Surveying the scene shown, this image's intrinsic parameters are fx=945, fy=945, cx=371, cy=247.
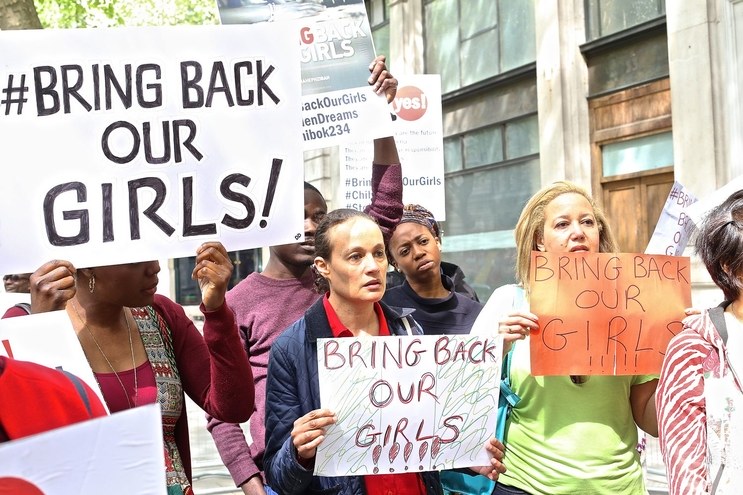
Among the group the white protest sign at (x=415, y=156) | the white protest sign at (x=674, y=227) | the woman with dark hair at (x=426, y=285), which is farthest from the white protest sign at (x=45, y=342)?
the white protest sign at (x=415, y=156)

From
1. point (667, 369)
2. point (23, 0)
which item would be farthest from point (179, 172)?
point (23, 0)

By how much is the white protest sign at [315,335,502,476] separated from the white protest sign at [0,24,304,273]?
0.52m

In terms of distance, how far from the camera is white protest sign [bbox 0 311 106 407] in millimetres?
2355

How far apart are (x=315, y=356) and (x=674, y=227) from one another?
2.02 meters

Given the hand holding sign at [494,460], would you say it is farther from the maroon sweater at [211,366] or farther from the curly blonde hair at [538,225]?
the maroon sweater at [211,366]

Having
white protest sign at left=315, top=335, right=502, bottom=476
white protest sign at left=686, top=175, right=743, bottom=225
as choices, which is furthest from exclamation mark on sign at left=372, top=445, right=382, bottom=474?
white protest sign at left=686, top=175, right=743, bottom=225

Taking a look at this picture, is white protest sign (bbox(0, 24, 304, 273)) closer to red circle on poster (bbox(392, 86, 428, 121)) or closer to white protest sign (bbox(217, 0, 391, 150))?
white protest sign (bbox(217, 0, 391, 150))

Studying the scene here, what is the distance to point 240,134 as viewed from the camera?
3.04 m

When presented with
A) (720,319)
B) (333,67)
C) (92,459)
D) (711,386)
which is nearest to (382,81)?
(333,67)

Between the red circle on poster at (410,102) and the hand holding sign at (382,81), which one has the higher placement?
the red circle on poster at (410,102)

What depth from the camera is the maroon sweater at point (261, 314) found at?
144 inches

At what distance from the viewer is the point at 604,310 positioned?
3111 mm

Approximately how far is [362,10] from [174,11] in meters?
15.0

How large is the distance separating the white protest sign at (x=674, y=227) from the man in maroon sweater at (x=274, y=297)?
3.82ft
